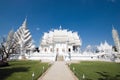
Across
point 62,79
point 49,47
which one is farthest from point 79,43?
point 62,79

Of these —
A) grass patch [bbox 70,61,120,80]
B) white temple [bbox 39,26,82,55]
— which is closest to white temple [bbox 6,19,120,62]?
white temple [bbox 39,26,82,55]

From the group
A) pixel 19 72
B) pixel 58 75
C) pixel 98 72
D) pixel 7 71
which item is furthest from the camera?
pixel 98 72


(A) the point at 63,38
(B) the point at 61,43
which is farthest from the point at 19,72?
(A) the point at 63,38

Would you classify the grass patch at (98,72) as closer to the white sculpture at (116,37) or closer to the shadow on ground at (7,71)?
the shadow on ground at (7,71)

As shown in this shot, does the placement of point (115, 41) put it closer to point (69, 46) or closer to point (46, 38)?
point (69, 46)

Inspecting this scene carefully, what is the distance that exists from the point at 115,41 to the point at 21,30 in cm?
4776

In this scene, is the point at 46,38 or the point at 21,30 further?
the point at 46,38

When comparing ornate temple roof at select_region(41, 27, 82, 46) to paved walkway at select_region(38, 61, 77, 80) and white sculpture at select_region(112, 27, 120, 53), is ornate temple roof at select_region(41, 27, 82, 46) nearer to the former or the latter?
white sculpture at select_region(112, 27, 120, 53)

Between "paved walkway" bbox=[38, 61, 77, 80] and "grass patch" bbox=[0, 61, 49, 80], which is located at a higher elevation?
"grass patch" bbox=[0, 61, 49, 80]

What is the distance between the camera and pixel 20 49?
6044 cm

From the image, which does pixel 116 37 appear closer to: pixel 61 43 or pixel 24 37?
pixel 61 43

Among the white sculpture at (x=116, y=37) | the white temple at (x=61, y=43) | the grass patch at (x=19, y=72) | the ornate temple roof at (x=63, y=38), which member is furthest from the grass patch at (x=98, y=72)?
the white sculpture at (x=116, y=37)

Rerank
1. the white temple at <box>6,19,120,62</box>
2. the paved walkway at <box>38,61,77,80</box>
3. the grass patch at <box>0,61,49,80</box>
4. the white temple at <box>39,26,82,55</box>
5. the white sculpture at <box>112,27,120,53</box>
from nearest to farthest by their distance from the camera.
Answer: the grass patch at <box>0,61,49,80</box> < the paved walkway at <box>38,61,77,80</box> < the white temple at <box>6,19,120,62</box> < the white temple at <box>39,26,82,55</box> < the white sculpture at <box>112,27,120,53</box>

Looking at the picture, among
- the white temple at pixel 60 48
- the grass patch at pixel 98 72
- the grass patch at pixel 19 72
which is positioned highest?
the white temple at pixel 60 48
